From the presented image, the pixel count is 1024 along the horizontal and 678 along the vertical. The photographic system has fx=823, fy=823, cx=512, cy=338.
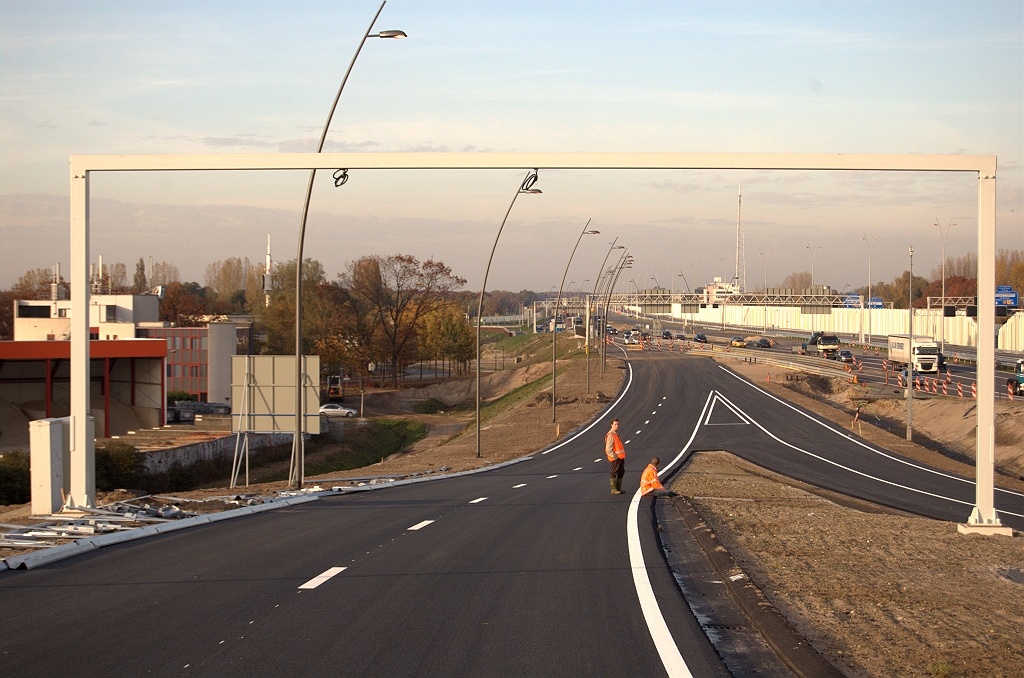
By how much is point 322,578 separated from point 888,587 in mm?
5900

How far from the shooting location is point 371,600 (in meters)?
7.49

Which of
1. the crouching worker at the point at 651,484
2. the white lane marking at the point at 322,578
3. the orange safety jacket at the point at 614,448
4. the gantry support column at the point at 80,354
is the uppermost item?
the gantry support column at the point at 80,354

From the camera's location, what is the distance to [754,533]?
41.1 feet

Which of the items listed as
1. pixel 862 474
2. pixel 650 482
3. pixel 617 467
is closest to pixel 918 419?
pixel 862 474

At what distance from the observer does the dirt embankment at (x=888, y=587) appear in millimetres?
6246

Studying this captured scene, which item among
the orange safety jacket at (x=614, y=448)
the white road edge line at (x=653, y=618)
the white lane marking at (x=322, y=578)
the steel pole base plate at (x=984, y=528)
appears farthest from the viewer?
the orange safety jacket at (x=614, y=448)

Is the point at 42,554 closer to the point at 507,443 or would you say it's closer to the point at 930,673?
the point at 930,673

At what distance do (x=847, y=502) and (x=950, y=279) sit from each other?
460 ft

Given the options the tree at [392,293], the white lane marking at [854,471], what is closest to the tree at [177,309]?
the tree at [392,293]

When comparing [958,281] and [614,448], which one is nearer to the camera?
[614,448]

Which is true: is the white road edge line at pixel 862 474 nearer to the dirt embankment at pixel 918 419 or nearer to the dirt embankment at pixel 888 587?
the dirt embankment at pixel 918 419

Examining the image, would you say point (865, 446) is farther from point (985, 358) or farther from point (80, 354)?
point (80, 354)

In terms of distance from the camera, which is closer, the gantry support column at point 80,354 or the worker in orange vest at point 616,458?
the gantry support column at point 80,354

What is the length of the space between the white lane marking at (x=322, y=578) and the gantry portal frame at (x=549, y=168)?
6.70 metres
